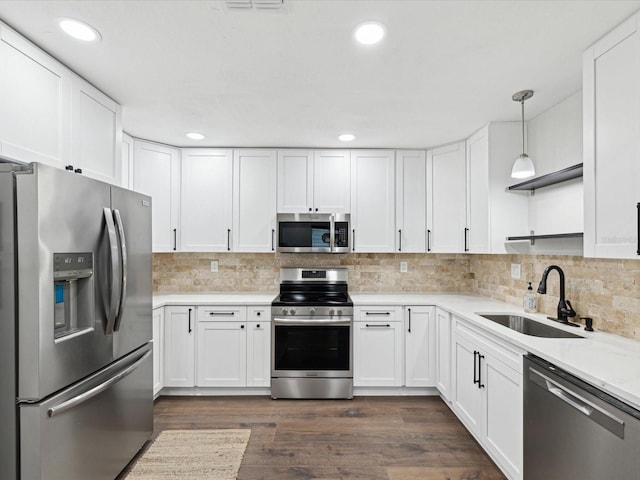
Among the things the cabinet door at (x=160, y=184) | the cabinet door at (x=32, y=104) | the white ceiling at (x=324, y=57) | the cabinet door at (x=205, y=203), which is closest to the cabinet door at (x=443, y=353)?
the white ceiling at (x=324, y=57)

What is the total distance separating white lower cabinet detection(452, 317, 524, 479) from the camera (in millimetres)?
1840

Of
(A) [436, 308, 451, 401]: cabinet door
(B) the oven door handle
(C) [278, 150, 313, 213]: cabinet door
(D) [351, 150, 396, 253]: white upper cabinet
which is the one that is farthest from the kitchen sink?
(C) [278, 150, 313, 213]: cabinet door

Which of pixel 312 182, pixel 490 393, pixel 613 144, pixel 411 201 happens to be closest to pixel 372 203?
pixel 411 201

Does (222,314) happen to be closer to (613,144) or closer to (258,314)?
(258,314)

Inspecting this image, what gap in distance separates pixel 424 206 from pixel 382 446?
2.20 m

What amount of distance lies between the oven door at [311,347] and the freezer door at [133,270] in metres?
1.18

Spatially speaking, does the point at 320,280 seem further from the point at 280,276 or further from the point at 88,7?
the point at 88,7

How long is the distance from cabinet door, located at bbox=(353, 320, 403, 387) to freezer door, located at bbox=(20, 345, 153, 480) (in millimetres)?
1761

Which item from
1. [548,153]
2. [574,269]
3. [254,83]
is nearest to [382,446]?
[574,269]

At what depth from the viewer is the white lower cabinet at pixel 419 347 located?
3.14 meters

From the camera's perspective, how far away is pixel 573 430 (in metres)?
1.42

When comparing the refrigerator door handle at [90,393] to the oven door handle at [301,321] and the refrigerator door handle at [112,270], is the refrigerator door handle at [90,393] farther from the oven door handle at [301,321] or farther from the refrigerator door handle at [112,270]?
the oven door handle at [301,321]

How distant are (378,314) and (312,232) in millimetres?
1012

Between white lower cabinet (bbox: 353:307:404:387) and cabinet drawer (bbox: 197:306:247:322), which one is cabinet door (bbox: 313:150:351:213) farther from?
cabinet drawer (bbox: 197:306:247:322)
